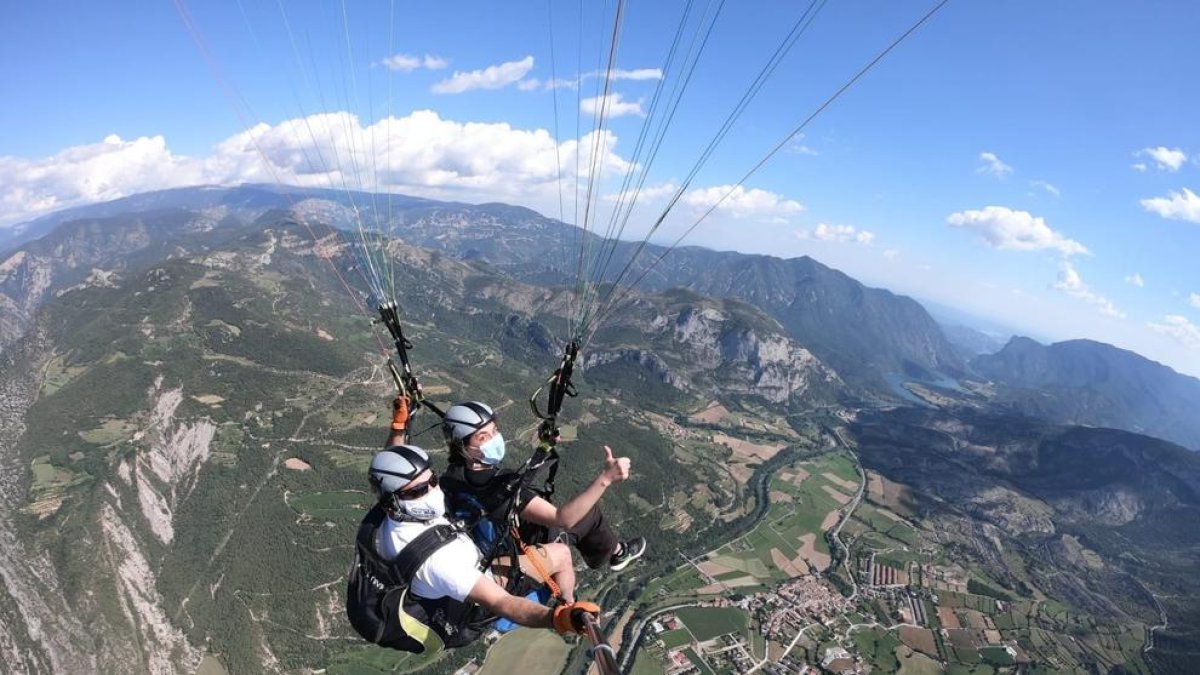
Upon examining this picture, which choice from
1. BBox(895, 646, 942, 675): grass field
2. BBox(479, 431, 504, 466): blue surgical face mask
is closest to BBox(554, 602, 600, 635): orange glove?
BBox(479, 431, 504, 466): blue surgical face mask

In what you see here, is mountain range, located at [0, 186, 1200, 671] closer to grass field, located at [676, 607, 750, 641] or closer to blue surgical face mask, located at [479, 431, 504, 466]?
blue surgical face mask, located at [479, 431, 504, 466]

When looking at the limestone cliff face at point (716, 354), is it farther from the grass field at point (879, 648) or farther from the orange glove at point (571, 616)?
the orange glove at point (571, 616)

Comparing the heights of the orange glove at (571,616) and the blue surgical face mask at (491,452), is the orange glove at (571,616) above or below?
below

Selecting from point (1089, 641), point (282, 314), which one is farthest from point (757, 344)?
point (282, 314)

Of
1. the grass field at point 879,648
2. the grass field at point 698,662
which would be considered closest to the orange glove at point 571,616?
the grass field at point 698,662

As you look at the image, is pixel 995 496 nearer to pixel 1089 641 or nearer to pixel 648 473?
pixel 1089 641
